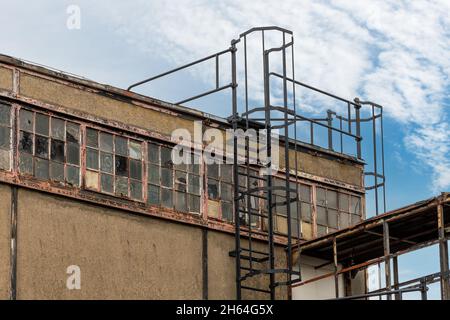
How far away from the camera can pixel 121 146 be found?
1195 inches

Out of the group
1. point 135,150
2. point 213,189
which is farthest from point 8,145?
point 213,189

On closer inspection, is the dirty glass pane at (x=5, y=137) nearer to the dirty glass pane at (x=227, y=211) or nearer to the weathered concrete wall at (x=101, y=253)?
the weathered concrete wall at (x=101, y=253)

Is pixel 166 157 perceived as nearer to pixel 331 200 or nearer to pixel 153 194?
pixel 153 194

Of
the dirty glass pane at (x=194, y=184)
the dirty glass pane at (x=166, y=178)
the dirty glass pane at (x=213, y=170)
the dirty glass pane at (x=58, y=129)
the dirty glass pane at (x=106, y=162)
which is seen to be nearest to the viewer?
the dirty glass pane at (x=58, y=129)

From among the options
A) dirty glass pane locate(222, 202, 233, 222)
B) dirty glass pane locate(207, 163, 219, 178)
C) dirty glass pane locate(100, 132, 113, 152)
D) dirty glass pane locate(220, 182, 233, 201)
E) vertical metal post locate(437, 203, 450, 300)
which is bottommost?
vertical metal post locate(437, 203, 450, 300)

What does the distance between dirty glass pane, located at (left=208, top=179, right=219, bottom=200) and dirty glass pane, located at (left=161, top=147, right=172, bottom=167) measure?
1128mm

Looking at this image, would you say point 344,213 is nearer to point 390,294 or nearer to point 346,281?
point 346,281

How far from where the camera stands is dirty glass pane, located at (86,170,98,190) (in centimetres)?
2952

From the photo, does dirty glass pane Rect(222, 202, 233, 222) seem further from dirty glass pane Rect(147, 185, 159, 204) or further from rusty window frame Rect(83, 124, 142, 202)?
rusty window frame Rect(83, 124, 142, 202)

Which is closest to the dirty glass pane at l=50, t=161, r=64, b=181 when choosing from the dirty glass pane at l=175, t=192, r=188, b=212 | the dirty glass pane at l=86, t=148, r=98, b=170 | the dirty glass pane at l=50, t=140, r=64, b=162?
the dirty glass pane at l=50, t=140, r=64, b=162

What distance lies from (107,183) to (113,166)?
1.35 feet

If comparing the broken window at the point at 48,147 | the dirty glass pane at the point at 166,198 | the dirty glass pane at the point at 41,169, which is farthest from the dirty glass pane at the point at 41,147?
the dirty glass pane at the point at 166,198

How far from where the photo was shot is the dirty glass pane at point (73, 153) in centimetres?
2942

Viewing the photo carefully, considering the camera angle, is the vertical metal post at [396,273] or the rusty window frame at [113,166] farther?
the rusty window frame at [113,166]
